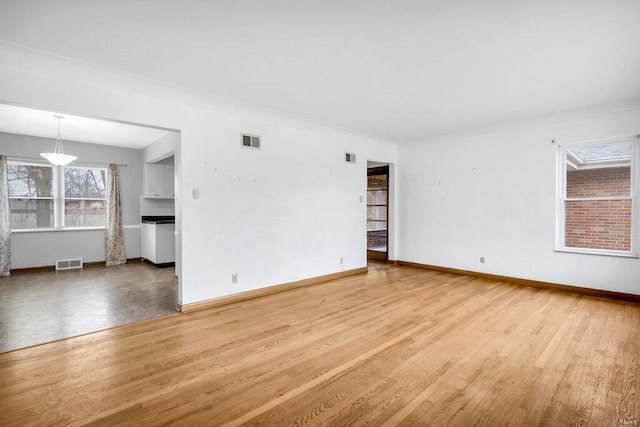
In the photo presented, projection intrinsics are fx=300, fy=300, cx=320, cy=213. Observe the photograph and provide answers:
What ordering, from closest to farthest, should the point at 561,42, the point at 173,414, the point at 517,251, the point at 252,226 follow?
1. the point at 173,414
2. the point at 561,42
3. the point at 252,226
4. the point at 517,251

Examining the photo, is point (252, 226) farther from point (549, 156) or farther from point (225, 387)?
point (549, 156)

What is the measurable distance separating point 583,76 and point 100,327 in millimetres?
5866

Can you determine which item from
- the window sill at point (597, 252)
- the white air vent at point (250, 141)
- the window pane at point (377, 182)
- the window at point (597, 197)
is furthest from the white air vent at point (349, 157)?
the window sill at point (597, 252)

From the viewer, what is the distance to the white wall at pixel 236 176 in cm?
295

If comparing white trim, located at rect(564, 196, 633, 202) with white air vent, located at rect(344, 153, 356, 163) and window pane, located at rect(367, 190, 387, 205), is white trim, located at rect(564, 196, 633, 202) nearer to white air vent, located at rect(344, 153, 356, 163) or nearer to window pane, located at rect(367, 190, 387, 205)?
window pane, located at rect(367, 190, 387, 205)

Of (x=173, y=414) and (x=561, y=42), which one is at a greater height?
(x=561, y=42)

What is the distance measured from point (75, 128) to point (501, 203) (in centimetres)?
773

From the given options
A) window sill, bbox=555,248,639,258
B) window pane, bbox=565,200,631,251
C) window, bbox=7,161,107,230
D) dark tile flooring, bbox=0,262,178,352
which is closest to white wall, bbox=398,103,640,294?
window sill, bbox=555,248,639,258

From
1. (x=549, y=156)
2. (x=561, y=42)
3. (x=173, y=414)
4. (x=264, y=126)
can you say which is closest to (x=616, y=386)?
(x=561, y=42)

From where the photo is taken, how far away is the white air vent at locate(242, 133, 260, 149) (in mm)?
4219

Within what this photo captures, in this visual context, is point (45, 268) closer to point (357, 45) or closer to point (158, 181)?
point (158, 181)

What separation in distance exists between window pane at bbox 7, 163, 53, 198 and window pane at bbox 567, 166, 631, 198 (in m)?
9.80

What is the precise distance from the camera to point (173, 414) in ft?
6.04

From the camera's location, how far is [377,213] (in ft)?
23.9
